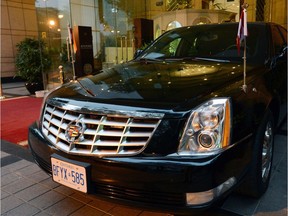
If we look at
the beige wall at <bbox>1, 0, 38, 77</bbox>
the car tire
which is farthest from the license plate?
the beige wall at <bbox>1, 0, 38, 77</bbox>

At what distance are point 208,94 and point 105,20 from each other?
10158 mm

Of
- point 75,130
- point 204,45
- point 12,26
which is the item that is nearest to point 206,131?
point 75,130

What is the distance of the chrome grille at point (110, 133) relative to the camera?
164 centimetres

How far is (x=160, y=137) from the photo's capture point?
1595 mm

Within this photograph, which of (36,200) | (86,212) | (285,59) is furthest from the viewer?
(285,59)

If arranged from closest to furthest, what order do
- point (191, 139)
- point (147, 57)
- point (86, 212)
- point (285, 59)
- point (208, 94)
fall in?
point (191, 139), point (208, 94), point (86, 212), point (147, 57), point (285, 59)

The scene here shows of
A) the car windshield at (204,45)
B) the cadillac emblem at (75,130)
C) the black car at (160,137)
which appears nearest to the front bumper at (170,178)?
the black car at (160,137)

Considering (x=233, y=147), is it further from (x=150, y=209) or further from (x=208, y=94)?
(x=150, y=209)

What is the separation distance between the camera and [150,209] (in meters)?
1.62

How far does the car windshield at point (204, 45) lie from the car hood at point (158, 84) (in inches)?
10.3

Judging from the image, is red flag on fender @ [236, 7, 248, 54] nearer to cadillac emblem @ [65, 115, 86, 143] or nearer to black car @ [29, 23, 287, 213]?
black car @ [29, 23, 287, 213]

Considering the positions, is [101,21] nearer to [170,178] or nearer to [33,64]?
[33,64]

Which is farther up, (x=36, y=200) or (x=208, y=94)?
(x=208, y=94)

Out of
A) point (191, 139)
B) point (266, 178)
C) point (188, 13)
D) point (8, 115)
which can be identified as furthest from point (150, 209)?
point (188, 13)
